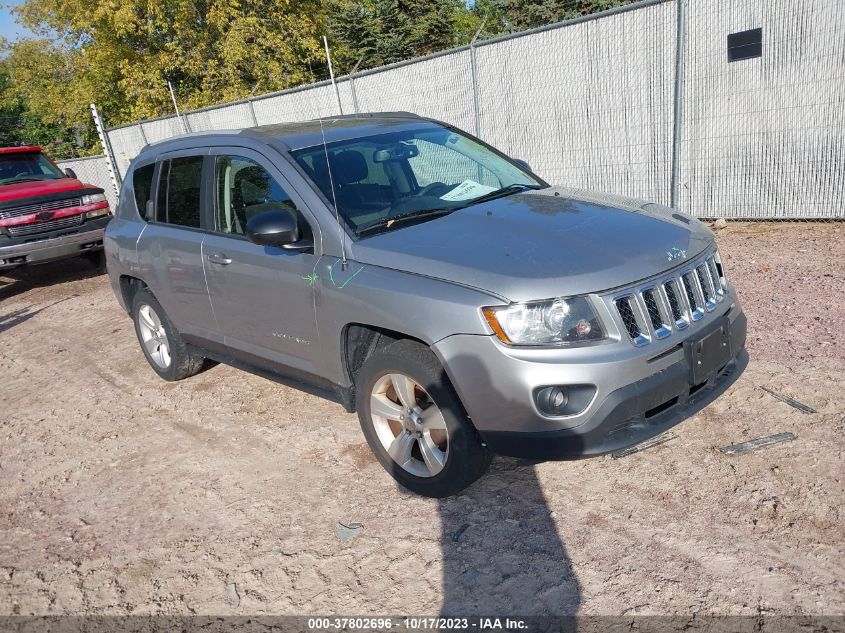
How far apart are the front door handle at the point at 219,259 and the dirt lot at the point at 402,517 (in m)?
1.14

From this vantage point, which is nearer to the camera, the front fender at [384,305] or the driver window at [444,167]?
the front fender at [384,305]

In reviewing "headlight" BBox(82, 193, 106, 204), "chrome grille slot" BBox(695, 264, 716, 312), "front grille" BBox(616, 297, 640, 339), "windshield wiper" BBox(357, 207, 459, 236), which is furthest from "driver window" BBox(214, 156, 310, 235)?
"headlight" BBox(82, 193, 106, 204)

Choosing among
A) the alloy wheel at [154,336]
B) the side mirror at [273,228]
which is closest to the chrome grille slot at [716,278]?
the side mirror at [273,228]

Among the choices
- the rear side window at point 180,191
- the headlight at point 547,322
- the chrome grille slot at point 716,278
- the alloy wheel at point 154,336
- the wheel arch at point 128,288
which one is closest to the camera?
the headlight at point 547,322

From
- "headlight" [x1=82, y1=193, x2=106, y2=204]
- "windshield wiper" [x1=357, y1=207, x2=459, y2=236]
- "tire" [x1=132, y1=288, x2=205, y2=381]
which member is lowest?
"tire" [x1=132, y1=288, x2=205, y2=381]

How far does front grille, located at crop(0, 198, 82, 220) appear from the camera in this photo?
9.54 metres

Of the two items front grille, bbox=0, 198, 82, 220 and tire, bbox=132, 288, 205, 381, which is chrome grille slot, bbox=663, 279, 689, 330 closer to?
tire, bbox=132, 288, 205, 381

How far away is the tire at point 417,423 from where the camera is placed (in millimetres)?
3201

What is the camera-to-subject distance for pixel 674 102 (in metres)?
8.41

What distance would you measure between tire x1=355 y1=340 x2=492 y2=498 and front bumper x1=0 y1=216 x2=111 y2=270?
7.85 metres

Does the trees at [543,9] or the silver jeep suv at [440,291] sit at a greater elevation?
the trees at [543,9]

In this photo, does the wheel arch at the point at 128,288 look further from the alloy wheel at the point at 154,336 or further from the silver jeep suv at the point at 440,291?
the silver jeep suv at the point at 440,291

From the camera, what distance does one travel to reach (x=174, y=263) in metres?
4.85

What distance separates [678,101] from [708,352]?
6003mm
